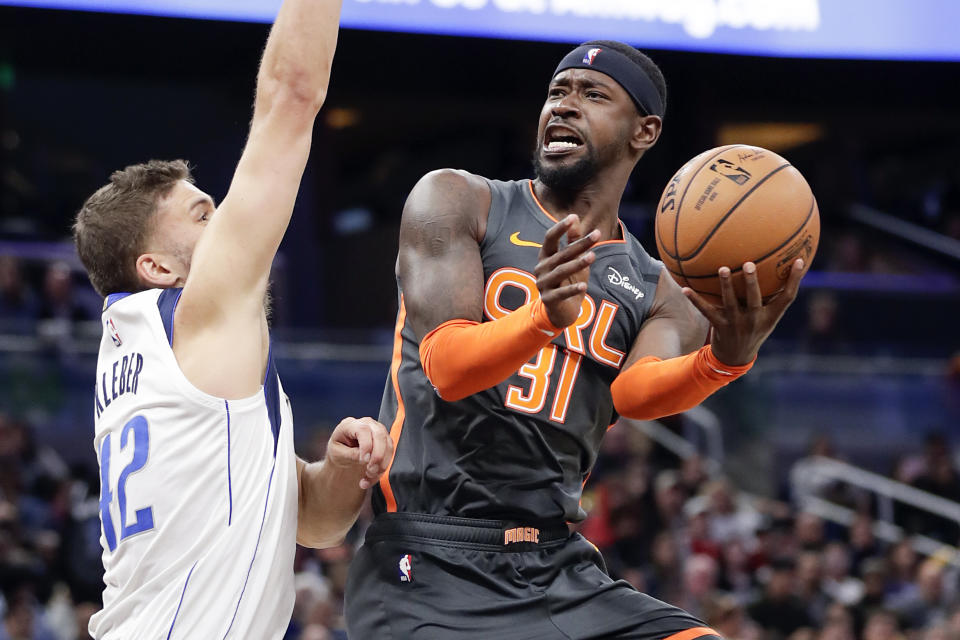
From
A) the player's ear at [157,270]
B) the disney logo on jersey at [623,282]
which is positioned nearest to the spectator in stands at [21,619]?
the player's ear at [157,270]

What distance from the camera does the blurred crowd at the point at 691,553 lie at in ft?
28.7

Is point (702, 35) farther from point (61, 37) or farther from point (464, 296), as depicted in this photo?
point (464, 296)

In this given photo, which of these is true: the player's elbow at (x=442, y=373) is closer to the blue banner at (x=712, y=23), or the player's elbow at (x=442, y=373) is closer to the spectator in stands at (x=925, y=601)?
the spectator in stands at (x=925, y=601)

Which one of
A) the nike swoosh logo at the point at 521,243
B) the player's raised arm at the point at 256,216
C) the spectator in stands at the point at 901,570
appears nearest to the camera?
the player's raised arm at the point at 256,216

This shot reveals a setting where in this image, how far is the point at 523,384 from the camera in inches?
147

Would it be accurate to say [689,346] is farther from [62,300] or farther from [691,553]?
[62,300]

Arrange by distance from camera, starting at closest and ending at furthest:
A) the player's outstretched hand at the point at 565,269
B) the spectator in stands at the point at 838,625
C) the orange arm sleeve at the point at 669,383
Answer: the player's outstretched hand at the point at 565,269
the orange arm sleeve at the point at 669,383
the spectator in stands at the point at 838,625

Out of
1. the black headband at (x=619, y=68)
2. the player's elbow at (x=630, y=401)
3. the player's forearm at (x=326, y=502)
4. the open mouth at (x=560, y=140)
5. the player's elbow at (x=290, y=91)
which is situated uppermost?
the black headband at (x=619, y=68)

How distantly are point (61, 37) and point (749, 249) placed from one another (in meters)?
13.0

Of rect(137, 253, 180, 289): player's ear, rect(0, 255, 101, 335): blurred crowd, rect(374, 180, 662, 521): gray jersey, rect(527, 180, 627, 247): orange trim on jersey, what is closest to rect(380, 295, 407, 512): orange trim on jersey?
rect(374, 180, 662, 521): gray jersey

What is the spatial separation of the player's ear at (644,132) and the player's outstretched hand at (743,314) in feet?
2.39

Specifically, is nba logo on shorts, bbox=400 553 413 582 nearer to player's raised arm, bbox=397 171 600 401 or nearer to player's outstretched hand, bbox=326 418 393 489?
player's outstretched hand, bbox=326 418 393 489

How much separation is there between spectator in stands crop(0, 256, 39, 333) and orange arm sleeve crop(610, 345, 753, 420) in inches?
335

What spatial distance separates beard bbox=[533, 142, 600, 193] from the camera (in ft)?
12.9
